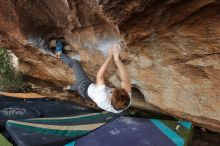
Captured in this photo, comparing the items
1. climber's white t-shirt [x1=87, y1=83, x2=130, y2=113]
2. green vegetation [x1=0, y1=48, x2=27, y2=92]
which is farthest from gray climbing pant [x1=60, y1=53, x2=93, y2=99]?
green vegetation [x1=0, y1=48, x2=27, y2=92]

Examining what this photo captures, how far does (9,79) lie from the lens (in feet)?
29.5

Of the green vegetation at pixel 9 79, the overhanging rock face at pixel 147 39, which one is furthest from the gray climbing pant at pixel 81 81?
the green vegetation at pixel 9 79

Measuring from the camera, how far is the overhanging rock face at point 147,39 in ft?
12.3

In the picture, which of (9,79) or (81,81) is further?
(9,79)

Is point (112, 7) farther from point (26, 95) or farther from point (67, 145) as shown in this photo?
point (26, 95)

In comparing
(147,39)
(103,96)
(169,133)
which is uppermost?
(147,39)

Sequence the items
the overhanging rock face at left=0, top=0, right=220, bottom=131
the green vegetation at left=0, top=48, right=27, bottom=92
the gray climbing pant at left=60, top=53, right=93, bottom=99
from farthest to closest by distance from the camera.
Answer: the green vegetation at left=0, top=48, right=27, bottom=92
the gray climbing pant at left=60, top=53, right=93, bottom=99
the overhanging rock face at left=0, top=0, right=220, bottom=131

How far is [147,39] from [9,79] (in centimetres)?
584

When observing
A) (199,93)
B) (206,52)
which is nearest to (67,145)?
(199,93)

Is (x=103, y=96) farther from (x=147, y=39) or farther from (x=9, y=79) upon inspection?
(x=9, y=79)

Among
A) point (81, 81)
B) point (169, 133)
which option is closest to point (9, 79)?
point (81, 81)

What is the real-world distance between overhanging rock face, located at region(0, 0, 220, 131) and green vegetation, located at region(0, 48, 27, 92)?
222 cm

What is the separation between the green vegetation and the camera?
895 centimetres

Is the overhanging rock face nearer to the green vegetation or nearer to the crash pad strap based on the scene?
the crash pad strap
